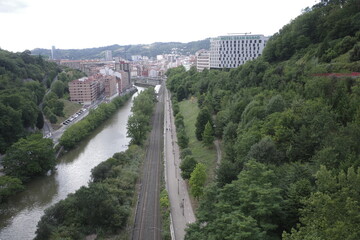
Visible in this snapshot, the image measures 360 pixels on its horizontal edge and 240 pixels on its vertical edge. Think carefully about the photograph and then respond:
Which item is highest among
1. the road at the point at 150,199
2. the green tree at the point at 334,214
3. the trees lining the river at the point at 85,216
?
the green tree at the point at 334,214

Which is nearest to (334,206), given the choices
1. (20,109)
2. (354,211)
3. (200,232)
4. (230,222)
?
(354,211)

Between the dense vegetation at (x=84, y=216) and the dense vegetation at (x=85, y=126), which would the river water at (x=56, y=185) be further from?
the dense vegetation at (x=84, y=216)

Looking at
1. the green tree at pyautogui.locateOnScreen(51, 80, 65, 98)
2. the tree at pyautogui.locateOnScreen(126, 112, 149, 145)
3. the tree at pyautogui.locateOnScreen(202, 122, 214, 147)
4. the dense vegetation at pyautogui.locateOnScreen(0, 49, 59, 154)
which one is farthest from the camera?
the green tree at pyautogui.locateOnScreen(51, 80, 65, 98)

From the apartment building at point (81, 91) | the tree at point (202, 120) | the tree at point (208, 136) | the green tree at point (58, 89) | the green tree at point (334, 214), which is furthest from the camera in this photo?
the apartment building at point (81, 91)

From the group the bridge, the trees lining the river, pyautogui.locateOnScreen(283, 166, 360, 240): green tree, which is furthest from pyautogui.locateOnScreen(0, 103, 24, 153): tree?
the bridge

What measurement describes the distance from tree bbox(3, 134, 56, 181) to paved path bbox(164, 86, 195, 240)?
9.16 meters

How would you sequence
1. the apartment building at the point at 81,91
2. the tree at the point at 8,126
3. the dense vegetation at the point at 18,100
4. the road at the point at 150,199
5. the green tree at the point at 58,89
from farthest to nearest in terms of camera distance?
1. the apartment building at the point at 81,91
2. the green tree at the point at 58,89
3. the dense vegetation at the point at 18,100
4. the tree at the point at 8,126
5. the road at the point at 150,199

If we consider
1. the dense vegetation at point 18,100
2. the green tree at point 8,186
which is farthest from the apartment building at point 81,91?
the green tree at point 8,186

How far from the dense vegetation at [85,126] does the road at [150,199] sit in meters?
7.51

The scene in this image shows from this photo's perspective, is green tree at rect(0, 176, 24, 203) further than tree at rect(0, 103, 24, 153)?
No

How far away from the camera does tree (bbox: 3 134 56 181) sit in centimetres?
2086

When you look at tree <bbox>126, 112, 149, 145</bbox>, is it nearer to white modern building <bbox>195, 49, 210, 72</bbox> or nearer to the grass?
the grass

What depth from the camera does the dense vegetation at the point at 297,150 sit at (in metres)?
8.05

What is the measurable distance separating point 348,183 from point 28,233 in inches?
617
